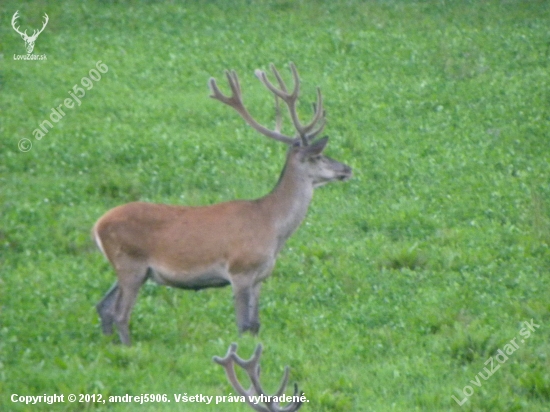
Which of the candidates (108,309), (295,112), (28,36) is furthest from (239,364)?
(28,36)

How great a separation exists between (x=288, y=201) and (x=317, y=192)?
3.23 meters

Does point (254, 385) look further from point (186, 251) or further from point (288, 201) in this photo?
point (288, 201)

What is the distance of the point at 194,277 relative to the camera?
8344mm

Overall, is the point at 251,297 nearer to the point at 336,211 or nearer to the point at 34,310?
the point at 34,310

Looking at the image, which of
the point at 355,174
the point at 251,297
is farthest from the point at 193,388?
the point at 355,174

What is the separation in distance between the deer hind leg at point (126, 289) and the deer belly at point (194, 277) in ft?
0.48

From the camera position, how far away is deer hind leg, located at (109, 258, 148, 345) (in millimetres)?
8203

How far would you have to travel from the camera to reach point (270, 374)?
766 centimetres

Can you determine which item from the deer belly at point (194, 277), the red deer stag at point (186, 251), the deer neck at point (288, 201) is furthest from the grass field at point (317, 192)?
the deer neck at point (288, 201)

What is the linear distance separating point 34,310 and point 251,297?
1.73 meters

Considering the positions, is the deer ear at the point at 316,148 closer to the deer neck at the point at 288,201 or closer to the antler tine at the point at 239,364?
the deer neck at the point at 288,201

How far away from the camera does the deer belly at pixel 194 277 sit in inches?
328

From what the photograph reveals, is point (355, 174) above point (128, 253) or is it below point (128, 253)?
below

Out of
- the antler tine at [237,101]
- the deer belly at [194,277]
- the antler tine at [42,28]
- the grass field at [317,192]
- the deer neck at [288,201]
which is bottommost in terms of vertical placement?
the antler tine at [42,28]
